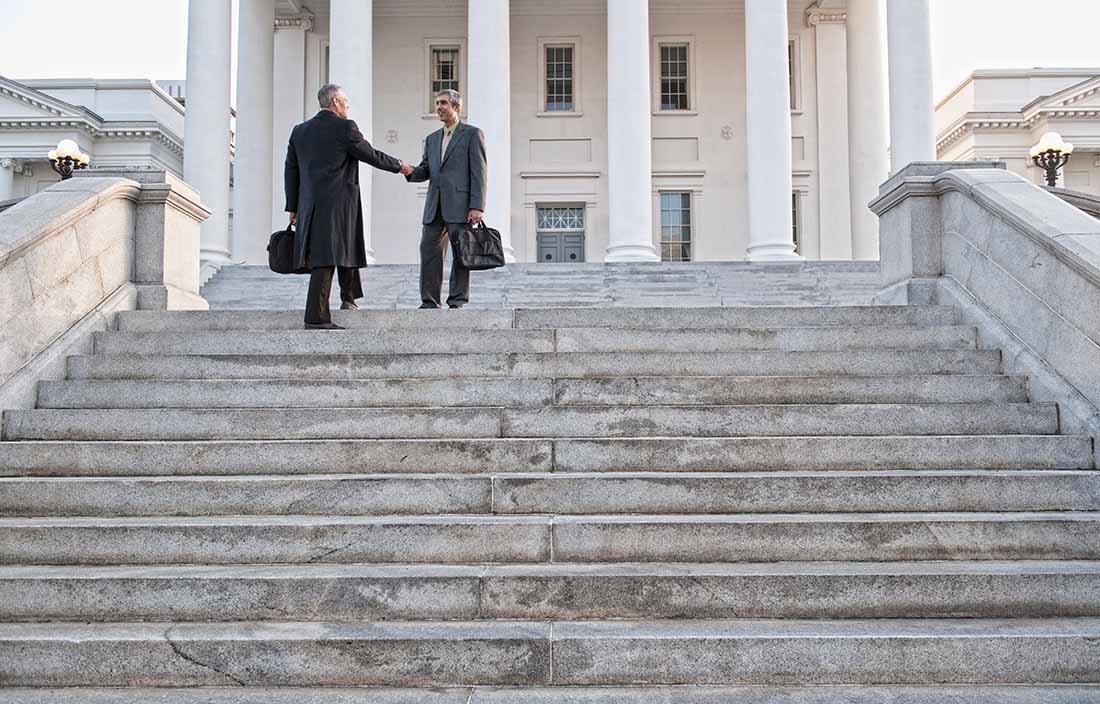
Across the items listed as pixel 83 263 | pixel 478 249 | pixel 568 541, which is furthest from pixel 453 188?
pixel 568 541

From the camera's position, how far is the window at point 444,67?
2747cm

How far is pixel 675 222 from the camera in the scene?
27266 mm

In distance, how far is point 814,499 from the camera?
5.24 metres

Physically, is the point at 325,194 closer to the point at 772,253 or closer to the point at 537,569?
the point at 537,569

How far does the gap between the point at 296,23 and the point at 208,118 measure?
302 inches

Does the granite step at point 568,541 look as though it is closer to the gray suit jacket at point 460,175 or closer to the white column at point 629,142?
the gray suit jacket at point 460,175

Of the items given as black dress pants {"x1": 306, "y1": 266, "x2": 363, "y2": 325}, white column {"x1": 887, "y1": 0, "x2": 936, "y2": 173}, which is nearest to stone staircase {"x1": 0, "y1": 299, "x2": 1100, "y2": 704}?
black dress pants {"x1": 306, "y1": 266, "x2": 363, "y2": 325}

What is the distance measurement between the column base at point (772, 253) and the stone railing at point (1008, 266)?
10.2m

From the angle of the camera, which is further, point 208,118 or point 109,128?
point 109,128

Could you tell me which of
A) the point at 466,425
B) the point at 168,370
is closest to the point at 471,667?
the point at 466,425

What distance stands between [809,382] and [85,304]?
5.49 meters

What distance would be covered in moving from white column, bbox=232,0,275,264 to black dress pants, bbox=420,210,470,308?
15.7 metres

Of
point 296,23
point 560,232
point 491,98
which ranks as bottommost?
point 560,232

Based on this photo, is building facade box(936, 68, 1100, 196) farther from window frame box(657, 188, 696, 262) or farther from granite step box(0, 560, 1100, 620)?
granite step box(0, 560, 1100, 620)
